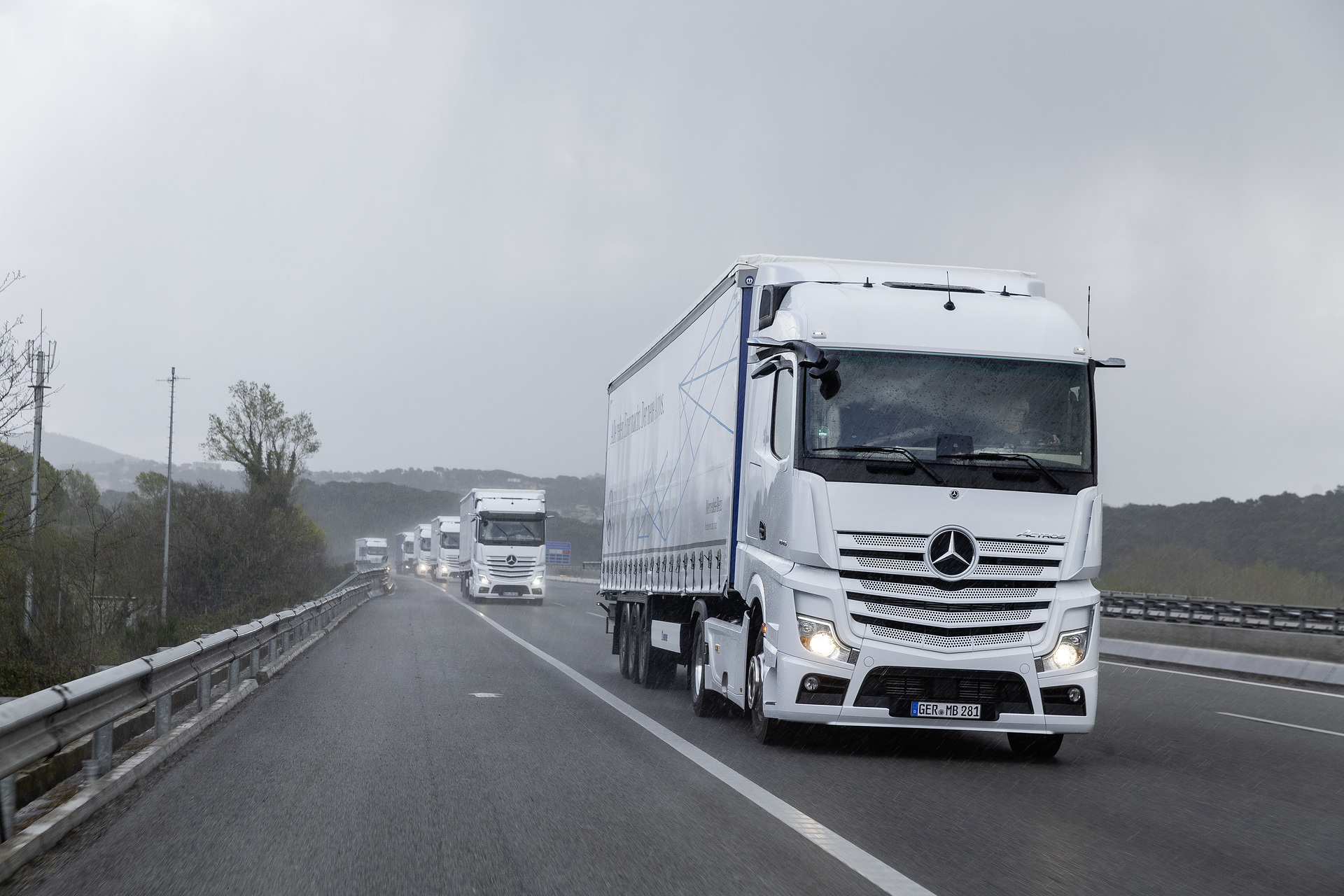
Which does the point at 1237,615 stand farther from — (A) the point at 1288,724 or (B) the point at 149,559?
(B) the point at 149,559

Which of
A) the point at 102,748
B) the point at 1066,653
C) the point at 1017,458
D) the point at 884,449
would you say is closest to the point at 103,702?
the point at 102,748

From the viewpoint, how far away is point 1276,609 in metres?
37.0

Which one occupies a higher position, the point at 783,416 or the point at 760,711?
the point at 783,416

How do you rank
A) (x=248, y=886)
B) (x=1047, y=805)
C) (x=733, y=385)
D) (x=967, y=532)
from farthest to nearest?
(x=733, y=385), (x=967, y=532), (x=1047, y=805), (x=248, y=886)

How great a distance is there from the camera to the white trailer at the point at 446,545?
74.8 m

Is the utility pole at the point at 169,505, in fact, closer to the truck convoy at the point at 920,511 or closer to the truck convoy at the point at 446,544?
the truck convoy at the point at 446,544

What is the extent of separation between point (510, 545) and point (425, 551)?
49467mm

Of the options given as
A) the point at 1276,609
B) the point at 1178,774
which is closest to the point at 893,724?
the point at 1178,774

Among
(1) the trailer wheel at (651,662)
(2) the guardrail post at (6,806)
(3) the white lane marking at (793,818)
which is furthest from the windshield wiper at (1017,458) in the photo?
(1) the trailer wheel at (651,662)

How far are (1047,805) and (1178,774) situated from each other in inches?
81.9

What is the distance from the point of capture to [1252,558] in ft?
206

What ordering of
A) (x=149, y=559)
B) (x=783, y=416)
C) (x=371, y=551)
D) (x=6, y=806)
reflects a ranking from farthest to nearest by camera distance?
1. (x=371, y=551)
2. (x=149, y=559)
3. (x=783, y=416)
4. (x=6, y=806)

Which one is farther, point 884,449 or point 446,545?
point 446,545

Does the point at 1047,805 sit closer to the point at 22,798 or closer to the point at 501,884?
the point at 501,884
